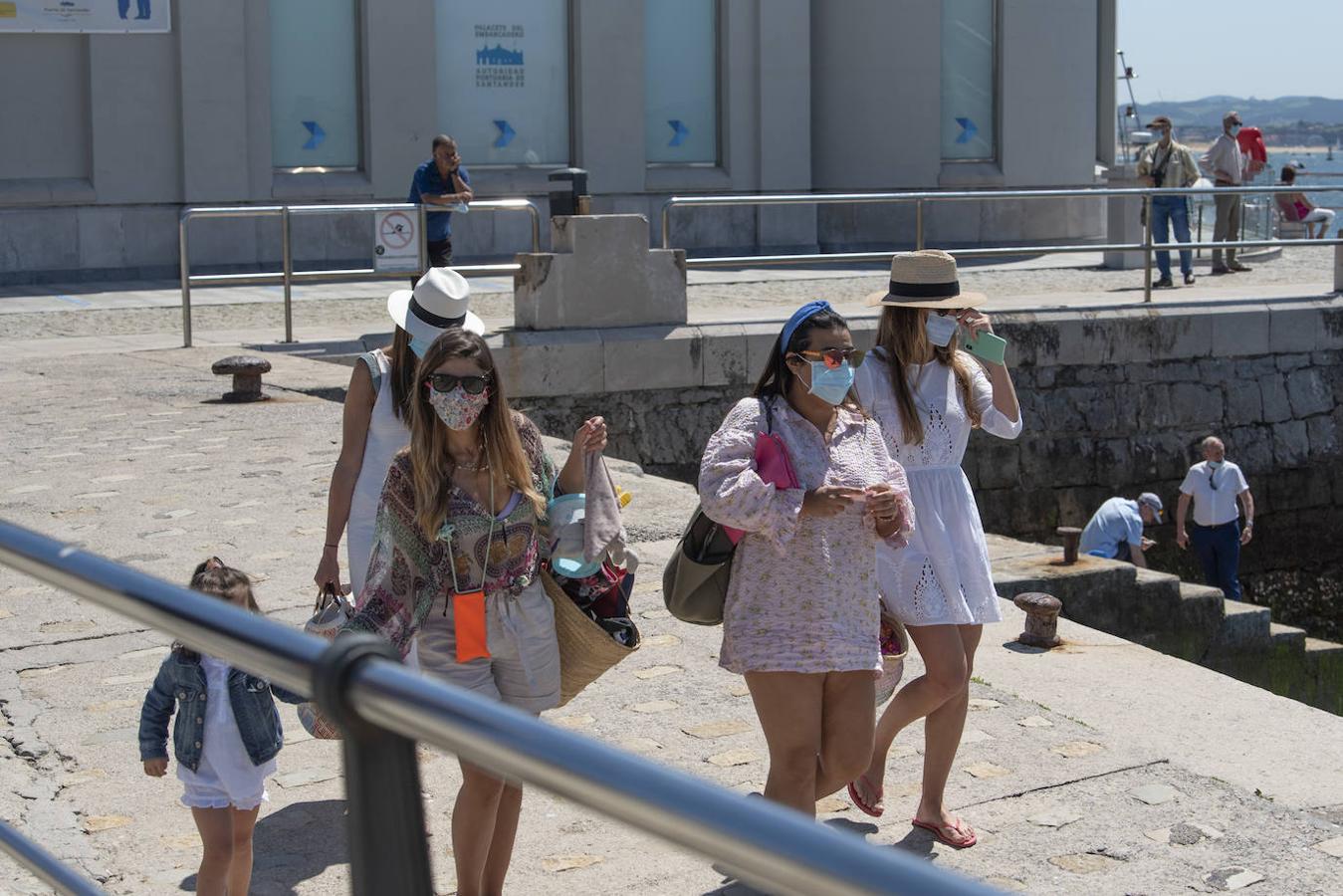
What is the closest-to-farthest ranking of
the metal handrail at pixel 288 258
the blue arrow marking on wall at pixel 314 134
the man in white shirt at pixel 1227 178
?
the metal handrail at pixel 288 258
the man in white shirt at pixel 1227 178
the blue arrow marking on wall at pixel 314 134

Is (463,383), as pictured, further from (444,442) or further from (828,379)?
(828,379)

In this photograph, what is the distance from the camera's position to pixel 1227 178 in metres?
19.0

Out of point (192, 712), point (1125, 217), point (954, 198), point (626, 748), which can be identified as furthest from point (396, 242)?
point (192, 712)

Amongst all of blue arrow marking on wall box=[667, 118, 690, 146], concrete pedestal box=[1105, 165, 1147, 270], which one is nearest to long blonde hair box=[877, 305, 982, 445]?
concrete pedestal box=[1105, 165, 1147, 270]

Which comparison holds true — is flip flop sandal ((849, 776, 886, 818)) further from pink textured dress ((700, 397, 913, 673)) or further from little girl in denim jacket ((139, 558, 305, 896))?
little girl in denim jacket ((139, 558, 305, 896))

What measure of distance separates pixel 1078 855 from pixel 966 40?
62.8ft

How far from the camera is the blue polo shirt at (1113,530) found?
41.7 ft

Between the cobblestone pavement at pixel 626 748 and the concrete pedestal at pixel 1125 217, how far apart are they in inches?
464

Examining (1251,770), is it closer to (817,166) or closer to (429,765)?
(429,765)

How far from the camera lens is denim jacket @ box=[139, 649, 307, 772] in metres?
3.87

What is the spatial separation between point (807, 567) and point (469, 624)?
0.84 m

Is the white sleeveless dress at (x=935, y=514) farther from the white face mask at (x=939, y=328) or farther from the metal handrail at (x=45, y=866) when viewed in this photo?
the metal handrail at (x=45, y=866)

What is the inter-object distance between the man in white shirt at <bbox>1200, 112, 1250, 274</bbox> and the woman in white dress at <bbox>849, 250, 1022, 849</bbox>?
46.1 feet

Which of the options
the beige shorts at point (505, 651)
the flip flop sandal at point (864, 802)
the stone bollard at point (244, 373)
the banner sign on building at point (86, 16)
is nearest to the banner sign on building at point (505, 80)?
the banner sign on building at point (86, 16)
